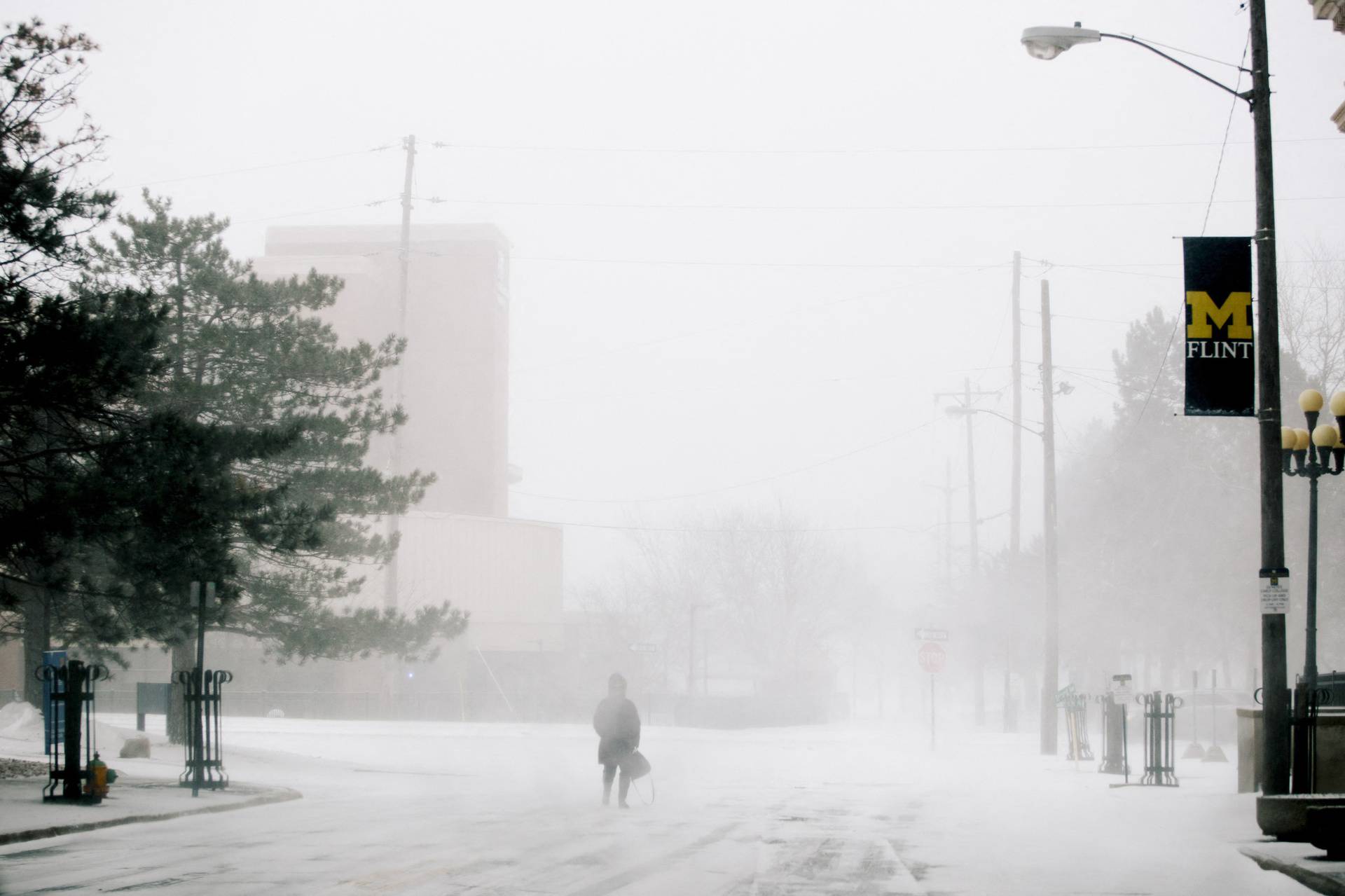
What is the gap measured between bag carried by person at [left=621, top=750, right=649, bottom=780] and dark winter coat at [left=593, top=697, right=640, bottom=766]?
0.09 meters

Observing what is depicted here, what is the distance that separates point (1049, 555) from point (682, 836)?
2296 centimetres

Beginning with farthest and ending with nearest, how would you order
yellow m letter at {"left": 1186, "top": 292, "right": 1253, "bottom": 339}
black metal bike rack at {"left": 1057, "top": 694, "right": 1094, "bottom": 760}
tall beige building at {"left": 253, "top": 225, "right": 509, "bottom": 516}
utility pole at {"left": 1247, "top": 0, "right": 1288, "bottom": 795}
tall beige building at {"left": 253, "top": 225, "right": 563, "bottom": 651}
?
tall beige building at {"left": 253, "top": 225, "right": 509, "bottom": 516}
tall beige building at {"left": 253, "top": 225, "right": 563, "bottom": 651}
black metal bike rack at {"left": 1057, "top": 694, "right": 1094, "bottom": 760}
yellow m letter at {"left": 1186, "top": 292, "right": 1253, "bottom": 339}
utility pole at {"left": 1247, "top": 0, "right": 1288, "bottom": 795}

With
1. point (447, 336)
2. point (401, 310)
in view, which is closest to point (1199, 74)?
point (401, 310)

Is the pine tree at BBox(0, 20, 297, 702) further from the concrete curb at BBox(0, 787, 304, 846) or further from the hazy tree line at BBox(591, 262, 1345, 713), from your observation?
the hazy tree line at BBox(591, 262, 1345, 713)

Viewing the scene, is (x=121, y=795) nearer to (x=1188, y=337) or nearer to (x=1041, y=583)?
(x=1188, y=337)

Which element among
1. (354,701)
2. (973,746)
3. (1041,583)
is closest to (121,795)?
(973,746)

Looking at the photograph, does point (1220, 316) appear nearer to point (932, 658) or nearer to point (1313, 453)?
point (1313, 453)

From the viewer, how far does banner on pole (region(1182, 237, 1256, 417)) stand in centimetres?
1524

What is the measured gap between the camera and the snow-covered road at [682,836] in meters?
11.7

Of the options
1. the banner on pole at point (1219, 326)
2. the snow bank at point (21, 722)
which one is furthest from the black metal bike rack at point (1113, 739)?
the snow bank at point (21, 722)

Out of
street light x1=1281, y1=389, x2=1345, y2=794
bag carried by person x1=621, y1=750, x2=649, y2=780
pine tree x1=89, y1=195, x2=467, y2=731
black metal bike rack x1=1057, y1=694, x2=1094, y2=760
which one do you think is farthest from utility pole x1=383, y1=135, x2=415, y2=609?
street light x1=1281, y1=389, x2=1345, y2=794

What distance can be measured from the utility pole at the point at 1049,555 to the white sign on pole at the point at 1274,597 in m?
20.1

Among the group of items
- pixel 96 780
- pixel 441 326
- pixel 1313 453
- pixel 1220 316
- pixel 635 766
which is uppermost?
pixel 441 326

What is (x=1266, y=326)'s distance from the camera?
15.6m
